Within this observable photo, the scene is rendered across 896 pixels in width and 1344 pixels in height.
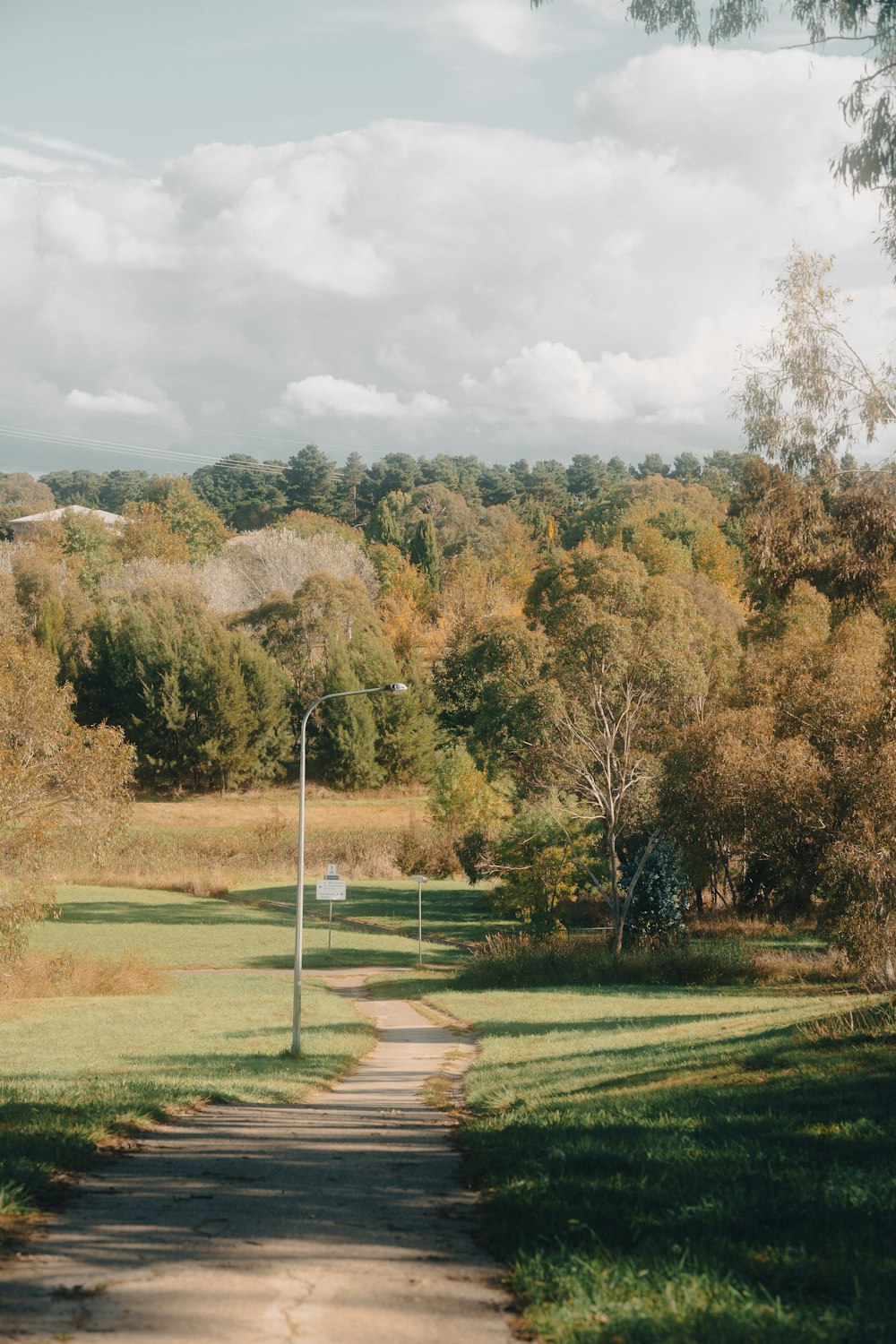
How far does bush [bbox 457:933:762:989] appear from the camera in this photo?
1281 inches

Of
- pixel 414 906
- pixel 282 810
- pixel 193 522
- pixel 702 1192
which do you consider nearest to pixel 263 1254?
pixel 702 1192

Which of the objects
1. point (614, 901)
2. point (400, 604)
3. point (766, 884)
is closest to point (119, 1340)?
point (614, 901)

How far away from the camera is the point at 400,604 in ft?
306

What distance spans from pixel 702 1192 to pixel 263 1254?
269 cm

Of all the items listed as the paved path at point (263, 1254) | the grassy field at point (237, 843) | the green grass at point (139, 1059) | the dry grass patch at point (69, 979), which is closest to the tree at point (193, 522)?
the grassy field at point (237, 843)

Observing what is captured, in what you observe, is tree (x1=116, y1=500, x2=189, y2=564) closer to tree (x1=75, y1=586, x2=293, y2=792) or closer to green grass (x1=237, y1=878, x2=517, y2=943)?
tree (x1=75, y1=586, x2=293, y2=792)

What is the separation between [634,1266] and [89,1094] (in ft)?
28.1

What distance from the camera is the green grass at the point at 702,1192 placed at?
5.02 metres

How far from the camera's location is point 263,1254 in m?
6.17

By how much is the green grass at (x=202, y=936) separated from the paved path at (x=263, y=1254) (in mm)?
30380

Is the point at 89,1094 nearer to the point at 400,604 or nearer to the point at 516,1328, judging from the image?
the point at 516,1328

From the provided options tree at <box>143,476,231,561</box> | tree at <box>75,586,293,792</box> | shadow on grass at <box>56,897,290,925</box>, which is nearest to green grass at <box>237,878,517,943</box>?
shadow on grass at <box>56,897,290,925</box>

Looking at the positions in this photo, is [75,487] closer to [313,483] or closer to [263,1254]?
[313,483]

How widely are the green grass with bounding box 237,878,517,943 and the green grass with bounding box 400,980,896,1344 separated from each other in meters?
33.9
